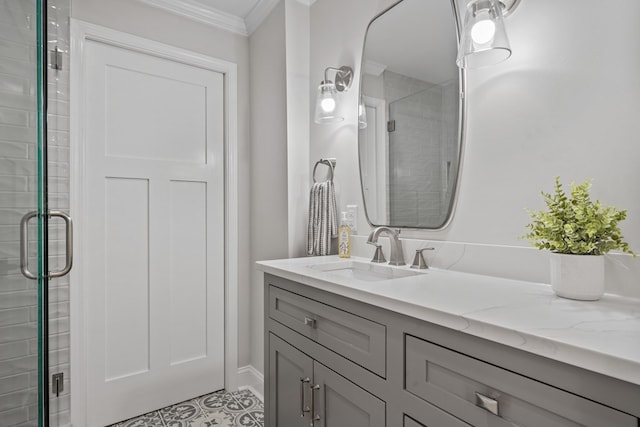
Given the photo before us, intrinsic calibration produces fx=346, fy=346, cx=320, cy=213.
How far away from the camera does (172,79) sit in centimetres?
222

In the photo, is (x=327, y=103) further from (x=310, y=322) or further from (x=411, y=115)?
(x=310, y=322)

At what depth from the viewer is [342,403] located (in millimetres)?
1075

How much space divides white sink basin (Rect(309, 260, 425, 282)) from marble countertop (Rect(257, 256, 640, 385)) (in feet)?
0.77

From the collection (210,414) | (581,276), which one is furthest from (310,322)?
(210,414)

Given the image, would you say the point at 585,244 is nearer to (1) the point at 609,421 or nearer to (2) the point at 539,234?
(2) the point at 539,234

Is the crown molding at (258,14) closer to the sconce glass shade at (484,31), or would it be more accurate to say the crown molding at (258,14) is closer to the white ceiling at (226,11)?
the white ceiling at (226,11)

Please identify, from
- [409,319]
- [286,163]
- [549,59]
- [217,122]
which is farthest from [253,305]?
[549,59]

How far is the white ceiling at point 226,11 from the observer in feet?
7.16

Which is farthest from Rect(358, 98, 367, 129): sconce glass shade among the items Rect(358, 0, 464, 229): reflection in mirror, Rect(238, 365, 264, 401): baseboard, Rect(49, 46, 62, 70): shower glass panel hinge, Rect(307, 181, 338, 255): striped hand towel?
Rect(238, 365, 264, 401): baseboard

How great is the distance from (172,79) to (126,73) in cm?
26

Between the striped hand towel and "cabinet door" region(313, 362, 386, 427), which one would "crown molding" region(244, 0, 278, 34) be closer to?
the striped hand towel

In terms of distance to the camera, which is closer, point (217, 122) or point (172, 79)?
point (172, 79)

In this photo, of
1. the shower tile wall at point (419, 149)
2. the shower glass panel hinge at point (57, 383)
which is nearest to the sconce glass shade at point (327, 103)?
the shower tile wall at point (419, 149)

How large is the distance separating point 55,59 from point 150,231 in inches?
40.6
